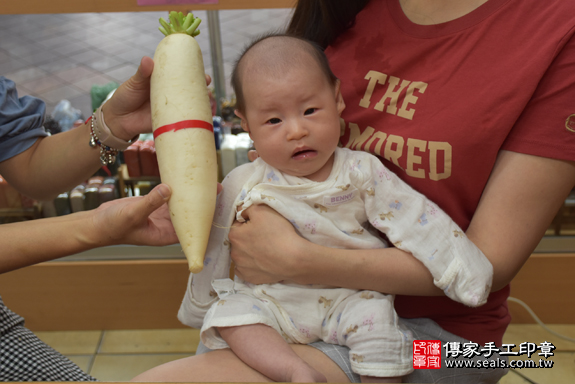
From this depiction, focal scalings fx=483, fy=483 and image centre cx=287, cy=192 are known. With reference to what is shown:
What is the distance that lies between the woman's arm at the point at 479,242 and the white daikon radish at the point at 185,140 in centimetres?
15

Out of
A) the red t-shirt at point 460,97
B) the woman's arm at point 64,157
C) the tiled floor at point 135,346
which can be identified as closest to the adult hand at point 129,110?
the woman's arm at point 64,157

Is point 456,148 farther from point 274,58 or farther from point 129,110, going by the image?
point 129,110

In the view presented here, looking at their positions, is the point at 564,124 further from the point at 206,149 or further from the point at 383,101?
the point at 206,149

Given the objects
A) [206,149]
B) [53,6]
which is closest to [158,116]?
[206,149]

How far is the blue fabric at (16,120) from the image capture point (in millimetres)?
1176

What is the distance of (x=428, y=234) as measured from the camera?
Answer: 3.31 feet

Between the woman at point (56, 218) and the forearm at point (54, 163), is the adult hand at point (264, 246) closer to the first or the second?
the woman at point (56, 218)

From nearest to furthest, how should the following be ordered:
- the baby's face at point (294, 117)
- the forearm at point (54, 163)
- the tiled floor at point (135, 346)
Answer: the baby's face at point (294, 117), the forearm at point (54, 163), the tiled floor at point (135, 346)

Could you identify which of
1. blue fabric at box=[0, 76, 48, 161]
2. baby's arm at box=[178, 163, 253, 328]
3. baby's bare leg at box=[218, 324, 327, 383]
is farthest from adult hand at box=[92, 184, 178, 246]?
blue fabric at box=[0, 76, 48, 161]

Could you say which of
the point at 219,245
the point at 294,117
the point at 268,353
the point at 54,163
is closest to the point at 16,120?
the point at 54,163

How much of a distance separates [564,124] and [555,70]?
105 millimetres

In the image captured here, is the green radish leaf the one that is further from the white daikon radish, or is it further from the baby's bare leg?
the baby's bare leg

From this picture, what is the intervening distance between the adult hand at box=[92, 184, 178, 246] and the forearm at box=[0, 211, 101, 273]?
2 cm

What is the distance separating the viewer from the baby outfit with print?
968 millimetres
